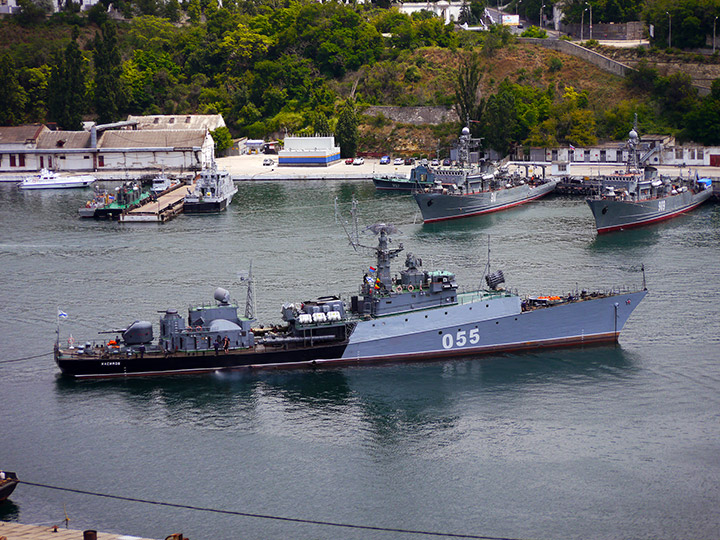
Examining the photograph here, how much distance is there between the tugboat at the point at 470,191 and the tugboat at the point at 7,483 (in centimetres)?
5036

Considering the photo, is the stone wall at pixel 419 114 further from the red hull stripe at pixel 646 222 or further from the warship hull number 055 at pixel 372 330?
the warship hull number 055 at pixel 372 330

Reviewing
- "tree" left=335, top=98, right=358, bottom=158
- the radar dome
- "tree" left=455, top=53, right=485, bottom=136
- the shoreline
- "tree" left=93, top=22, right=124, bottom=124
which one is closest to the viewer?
the radar dome

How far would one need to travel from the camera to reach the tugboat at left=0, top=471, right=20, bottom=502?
30109mm

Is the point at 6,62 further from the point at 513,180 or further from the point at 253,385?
the point at 253,385

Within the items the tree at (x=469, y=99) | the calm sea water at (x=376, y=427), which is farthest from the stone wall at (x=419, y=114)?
the calm sea water at (x=376, y=427)

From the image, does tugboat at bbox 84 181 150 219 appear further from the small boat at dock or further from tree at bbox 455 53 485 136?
tree at bbox 455 53 485 136

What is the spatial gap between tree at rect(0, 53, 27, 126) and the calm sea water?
192 feet

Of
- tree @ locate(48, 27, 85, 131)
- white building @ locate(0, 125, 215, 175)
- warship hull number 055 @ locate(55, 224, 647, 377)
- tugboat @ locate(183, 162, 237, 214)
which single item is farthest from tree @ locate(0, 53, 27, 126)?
warship hull number 055 @ locate(55, 224, 647, 377)

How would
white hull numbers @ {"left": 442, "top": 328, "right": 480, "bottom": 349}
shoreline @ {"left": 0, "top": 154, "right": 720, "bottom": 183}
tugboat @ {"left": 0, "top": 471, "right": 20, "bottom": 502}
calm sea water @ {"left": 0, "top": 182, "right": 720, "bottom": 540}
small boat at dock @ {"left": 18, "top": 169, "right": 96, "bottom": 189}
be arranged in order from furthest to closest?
small boat at dock @ {"left": 18, "top": 169, "right": 96, "bottom": 189} → shoreline @ {"left": 0, "top": 154, "right": 720, "bottom": 183} → white hull numbers @ {"left": 442, "top": 328, "right": 480, "bottom": 349} → calm sea water @ {"left": 0, "top": 182, "right": 720, "bottom": 540} → tugboat @ {"left": 0, "top": 471, "right": 20, "bottom": 502}

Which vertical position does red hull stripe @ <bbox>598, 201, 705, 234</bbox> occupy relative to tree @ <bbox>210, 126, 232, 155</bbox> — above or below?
below

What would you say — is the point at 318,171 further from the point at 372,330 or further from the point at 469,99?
the point at 372,330

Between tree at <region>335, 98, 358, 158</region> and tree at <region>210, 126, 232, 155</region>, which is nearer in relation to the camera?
tree at <region>335, 98, 358, 158</region>

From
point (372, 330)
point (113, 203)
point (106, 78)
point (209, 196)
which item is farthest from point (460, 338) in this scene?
point (106, 78)

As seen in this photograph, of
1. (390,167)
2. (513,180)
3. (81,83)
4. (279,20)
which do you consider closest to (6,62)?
(81,83)
